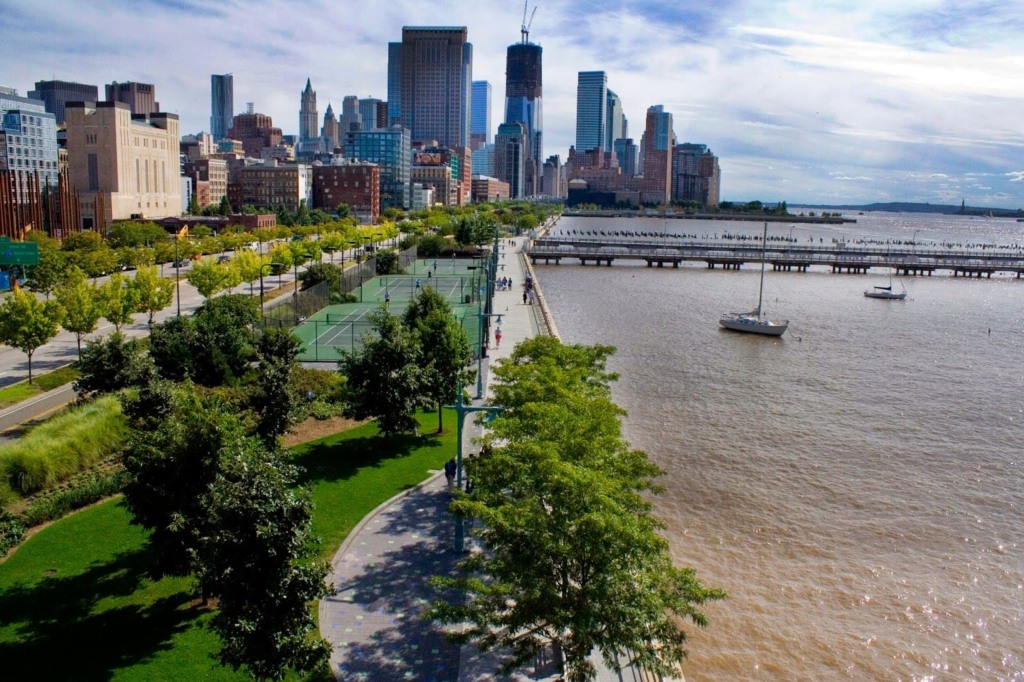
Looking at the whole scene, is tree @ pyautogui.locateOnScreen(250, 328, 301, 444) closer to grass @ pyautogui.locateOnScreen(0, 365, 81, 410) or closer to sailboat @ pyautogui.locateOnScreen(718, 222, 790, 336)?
grass @ pyautogui.locateOnScreen(0, 365, 81, 410)

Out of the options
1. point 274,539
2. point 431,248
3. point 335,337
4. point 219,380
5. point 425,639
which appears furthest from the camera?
point 431,248

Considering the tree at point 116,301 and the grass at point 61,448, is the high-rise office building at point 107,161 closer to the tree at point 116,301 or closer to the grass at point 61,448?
the tree at point 116,301

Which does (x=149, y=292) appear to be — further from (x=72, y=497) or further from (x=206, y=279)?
(x=72, y=497)

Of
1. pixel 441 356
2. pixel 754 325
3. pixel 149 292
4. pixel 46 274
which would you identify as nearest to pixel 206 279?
pixel 149 292

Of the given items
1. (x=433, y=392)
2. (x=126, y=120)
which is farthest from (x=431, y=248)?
(x=433, y=392)

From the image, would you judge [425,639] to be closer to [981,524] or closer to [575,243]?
[981,524]

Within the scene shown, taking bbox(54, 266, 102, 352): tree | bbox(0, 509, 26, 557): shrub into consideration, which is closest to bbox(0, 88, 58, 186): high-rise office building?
bbox(54, 266, 102, 352): tree

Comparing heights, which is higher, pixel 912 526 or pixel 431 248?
pixel 431 248
